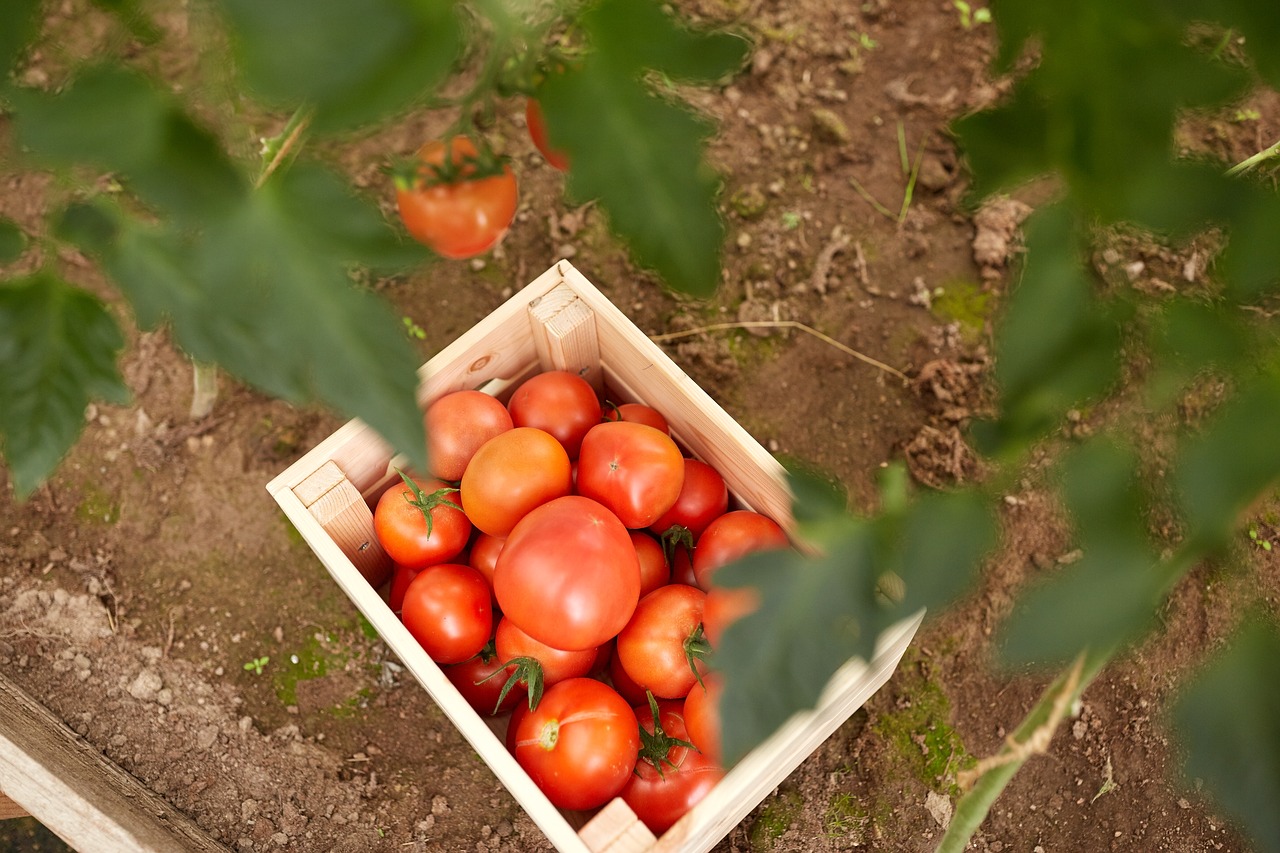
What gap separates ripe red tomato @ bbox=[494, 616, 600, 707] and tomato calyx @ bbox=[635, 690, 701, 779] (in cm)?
10

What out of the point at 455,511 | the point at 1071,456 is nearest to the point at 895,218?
the point at 455,511

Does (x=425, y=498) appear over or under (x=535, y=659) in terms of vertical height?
over

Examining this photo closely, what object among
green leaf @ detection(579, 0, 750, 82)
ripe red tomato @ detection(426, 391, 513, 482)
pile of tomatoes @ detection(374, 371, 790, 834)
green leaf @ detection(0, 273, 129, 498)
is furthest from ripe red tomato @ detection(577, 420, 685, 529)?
green leaf @ detection(579, 0, 750, 82)

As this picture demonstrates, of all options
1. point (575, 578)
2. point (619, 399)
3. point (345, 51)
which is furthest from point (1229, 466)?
point (619, 399)

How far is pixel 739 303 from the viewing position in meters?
1.69

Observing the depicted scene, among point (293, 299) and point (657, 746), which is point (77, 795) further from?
point (293, 299)

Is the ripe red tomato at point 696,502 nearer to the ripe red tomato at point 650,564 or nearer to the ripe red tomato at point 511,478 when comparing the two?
the ripe red tomato at point 650,564

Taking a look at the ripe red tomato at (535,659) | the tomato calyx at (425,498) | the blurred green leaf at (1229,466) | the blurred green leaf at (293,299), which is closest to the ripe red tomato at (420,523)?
the tomato calyx at (425,498)

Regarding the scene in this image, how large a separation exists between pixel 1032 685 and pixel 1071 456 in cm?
118

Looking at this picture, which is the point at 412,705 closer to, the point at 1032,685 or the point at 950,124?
the point at 1032,685

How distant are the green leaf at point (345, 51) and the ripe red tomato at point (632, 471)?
69cm

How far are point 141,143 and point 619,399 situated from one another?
93 cm

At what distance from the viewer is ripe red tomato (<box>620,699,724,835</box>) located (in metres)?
1.13

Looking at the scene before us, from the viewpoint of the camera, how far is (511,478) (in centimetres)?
111
